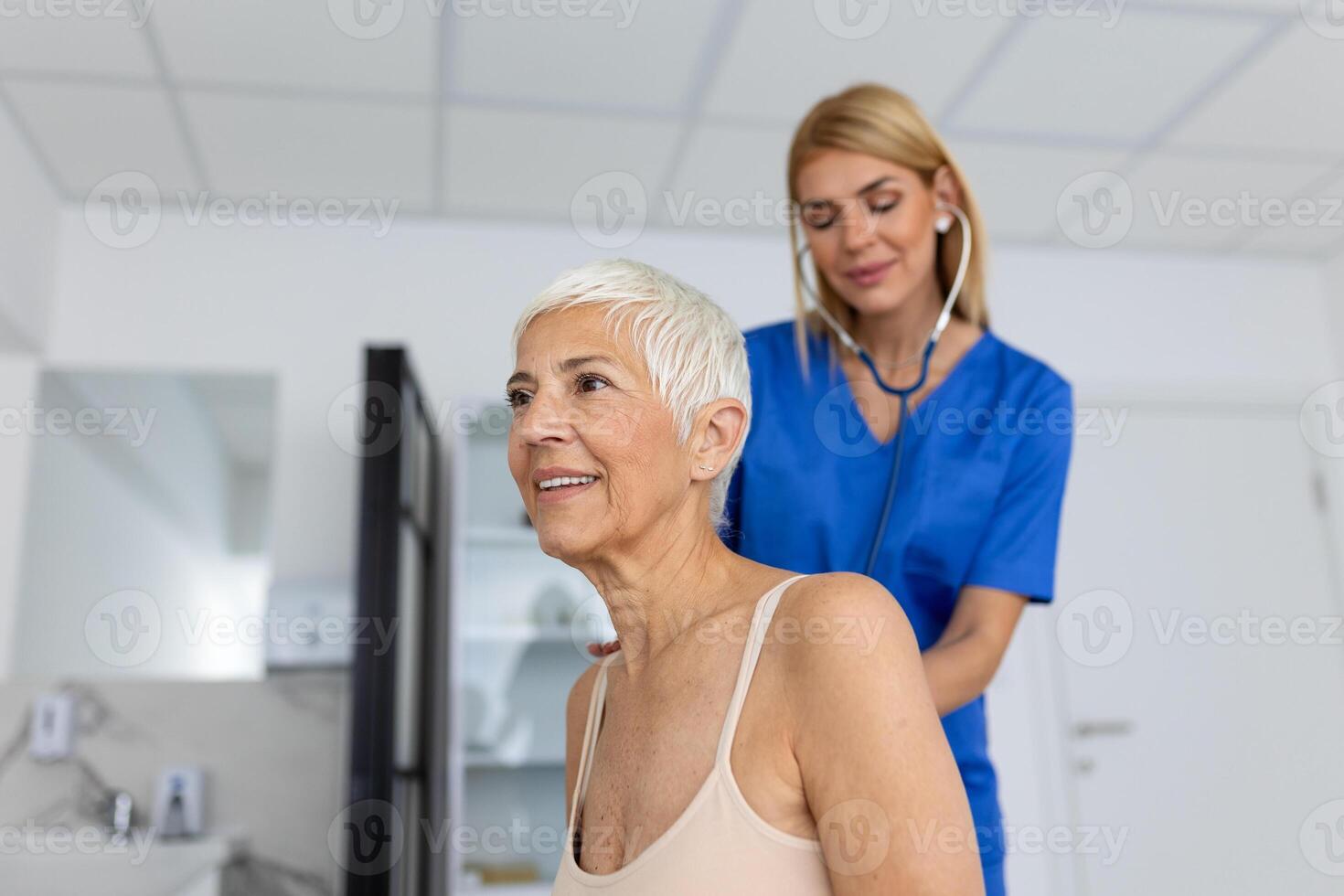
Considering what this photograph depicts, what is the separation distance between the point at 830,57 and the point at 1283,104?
3.98 ft

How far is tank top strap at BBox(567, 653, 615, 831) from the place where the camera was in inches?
38.8

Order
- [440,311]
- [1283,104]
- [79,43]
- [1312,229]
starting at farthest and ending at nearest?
[1312,229] < [440,311] < [1283,104] < [79,43]

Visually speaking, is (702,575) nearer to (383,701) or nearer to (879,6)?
(383,701)

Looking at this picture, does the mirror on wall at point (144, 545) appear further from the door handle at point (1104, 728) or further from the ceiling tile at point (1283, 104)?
the ceiling tile at point (1283, 104)

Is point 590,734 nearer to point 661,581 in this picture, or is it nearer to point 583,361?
point 661,581

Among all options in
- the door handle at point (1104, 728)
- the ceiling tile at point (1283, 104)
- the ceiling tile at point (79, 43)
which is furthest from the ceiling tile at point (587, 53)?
the door handle at point (1104, 728)

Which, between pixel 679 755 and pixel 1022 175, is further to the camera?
pixel 1022 175

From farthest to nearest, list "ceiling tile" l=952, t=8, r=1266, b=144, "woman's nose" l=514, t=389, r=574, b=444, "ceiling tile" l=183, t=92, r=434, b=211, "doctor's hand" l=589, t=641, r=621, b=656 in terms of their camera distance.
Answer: "ceiling tile" l=183, t=92, r=434, b=211, "ceiling tile" l=952, t=8, r=1266, b=144, "doctor's hand" l=589, t=641, r=621, b=656, "woman's nose" l=514, t=389, r=574, b=444

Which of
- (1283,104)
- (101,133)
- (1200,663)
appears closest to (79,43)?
(101,133)

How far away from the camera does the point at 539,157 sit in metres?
3.01

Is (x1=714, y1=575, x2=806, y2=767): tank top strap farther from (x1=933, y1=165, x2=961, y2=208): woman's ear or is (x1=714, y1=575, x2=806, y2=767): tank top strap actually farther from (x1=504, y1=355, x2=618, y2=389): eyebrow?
(x1=933, y1=165, x2=961, y2=208): woman's ear

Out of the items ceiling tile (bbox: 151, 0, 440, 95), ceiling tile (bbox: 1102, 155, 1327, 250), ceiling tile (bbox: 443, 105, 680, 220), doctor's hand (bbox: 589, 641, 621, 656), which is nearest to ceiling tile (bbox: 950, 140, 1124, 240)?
ceiling tile (bbox: 1102, 155, 1327, 250)

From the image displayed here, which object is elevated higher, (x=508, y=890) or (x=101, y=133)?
(x=101, y=133)

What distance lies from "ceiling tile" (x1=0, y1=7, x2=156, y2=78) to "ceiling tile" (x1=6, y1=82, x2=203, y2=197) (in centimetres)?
8
